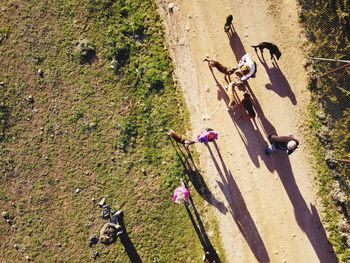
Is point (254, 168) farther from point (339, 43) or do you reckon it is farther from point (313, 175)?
point (339, 43)

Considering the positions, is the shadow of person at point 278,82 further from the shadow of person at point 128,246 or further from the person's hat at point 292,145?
the shadow of person at point 128,246

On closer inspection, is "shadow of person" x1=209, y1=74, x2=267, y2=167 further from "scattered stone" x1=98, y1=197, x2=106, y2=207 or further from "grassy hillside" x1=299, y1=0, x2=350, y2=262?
"scattered stone" x1=98, y1=197, x2=106, y2=207

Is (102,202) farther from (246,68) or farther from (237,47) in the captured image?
(237,47)

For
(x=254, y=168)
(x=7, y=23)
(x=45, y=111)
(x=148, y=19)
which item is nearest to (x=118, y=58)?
(x=148, y=19)

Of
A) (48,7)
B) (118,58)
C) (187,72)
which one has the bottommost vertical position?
(187,72)

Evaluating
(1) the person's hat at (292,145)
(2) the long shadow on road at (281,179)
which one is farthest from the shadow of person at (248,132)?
(1) the person's hat at (292,145)

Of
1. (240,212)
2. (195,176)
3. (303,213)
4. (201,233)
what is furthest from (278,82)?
(201,233)
